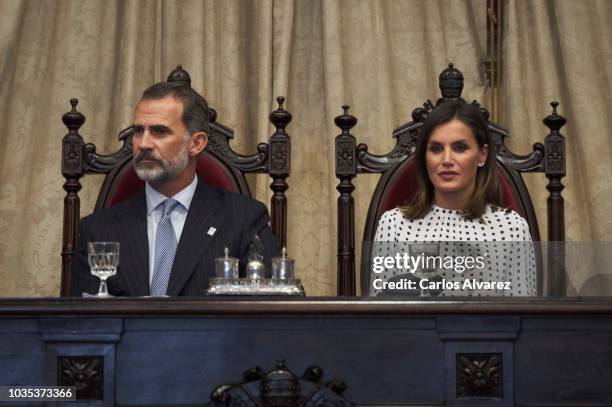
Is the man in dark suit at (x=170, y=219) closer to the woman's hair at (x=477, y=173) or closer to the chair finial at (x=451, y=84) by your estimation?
the woman's hair at (x=477, y=173)

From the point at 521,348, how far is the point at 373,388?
→ 30 centimetres

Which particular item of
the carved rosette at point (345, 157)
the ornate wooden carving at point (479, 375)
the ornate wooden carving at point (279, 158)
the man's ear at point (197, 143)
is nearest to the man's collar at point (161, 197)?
the man's ear at point (197, 143)

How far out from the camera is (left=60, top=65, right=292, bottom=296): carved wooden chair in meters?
3.52

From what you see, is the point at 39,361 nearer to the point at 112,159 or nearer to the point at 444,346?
the point at 444,346

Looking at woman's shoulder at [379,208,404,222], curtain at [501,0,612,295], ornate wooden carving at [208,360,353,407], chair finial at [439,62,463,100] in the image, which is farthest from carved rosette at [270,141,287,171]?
ornate wooden carving at [208,360,353,407]

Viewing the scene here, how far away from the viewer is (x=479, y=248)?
249cm

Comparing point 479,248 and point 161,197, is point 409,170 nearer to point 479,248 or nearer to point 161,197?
point 161,197

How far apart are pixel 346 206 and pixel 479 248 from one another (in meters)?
1.17

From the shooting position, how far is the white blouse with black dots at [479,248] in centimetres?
237

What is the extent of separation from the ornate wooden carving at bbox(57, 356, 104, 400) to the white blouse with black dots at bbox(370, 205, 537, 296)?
62cm

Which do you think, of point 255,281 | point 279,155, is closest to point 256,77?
point 279,155

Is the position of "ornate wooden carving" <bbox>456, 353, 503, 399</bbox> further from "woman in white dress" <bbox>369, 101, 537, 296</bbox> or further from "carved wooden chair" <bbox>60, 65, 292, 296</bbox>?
"carved wooden chair" <bbox>60, 65, 292, 296</bbox>

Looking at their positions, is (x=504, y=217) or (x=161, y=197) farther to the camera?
(x=161, y=197)

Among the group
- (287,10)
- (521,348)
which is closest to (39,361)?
(521,348)
